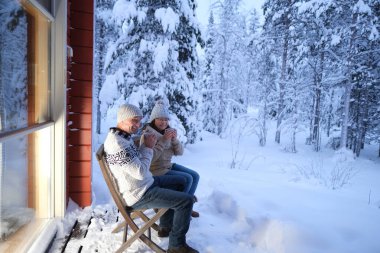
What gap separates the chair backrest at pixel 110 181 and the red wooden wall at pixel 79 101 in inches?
51.4

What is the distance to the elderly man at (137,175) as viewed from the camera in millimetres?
2465

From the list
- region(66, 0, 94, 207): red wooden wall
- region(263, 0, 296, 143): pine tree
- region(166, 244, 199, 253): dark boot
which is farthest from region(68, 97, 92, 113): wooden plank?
region(263, 0, 296, 143): pine tree

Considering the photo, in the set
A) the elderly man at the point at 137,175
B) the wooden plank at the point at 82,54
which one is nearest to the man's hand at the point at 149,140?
the elderly man at the point at 137,175

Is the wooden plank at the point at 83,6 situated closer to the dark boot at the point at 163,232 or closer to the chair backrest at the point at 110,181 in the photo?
the chair backrest at the point at 110,181

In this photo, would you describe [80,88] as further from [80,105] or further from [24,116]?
[24,116]

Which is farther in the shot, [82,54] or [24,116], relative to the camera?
[82,54]

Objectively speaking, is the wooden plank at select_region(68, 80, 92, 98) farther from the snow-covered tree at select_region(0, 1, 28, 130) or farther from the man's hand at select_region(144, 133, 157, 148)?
the man's hand at select_region(144, 133, 157, 148)

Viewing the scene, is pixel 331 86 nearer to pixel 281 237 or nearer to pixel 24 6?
pixel 281 237

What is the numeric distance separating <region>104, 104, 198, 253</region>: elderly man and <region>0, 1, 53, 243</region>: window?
754 millimetres

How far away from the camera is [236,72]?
69.0ft

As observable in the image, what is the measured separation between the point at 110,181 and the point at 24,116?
0.95 metres

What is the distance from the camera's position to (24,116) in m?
2.55

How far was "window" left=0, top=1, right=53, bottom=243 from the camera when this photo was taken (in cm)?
221

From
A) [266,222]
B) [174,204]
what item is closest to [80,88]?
[174,204]
